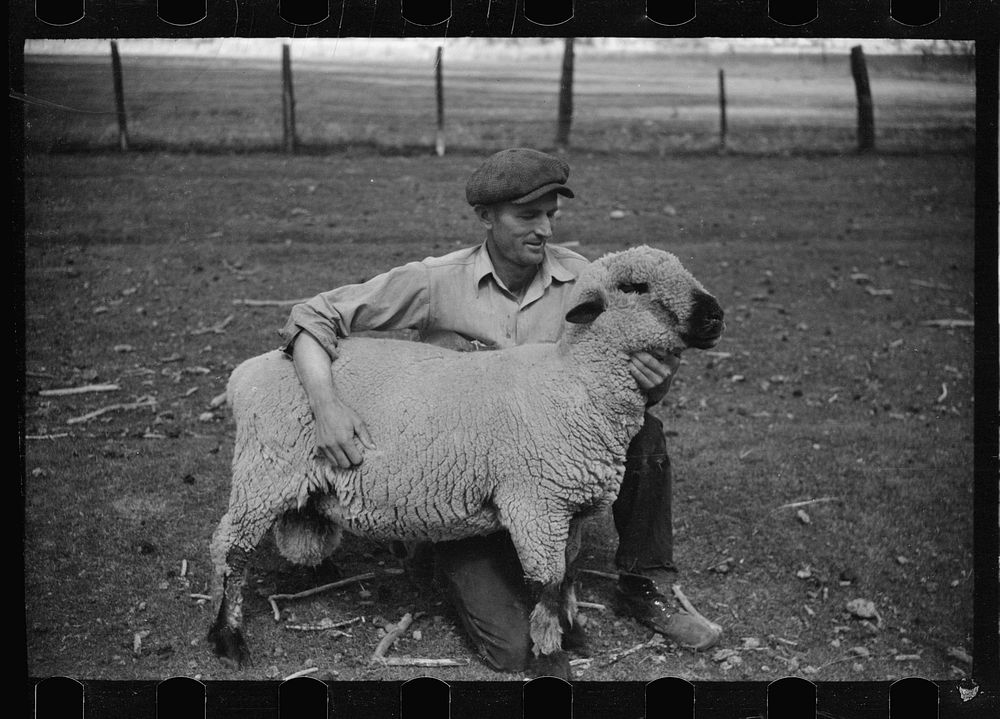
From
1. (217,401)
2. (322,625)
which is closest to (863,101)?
(217,401)

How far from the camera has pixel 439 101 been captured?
677 centimetres

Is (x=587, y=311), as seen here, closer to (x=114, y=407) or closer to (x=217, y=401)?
(x=217, y=401)

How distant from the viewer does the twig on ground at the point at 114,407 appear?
6297 mm

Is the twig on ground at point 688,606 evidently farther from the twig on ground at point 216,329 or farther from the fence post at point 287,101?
the twig on ground at point 216,329

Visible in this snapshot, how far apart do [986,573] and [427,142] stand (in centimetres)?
496

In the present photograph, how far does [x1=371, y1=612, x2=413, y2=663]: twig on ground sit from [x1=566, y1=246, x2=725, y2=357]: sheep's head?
174cm

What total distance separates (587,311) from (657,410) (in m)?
2.89

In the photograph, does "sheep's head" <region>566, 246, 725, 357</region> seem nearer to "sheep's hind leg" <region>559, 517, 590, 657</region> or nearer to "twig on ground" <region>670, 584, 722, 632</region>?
"sheep's hind leg" <region>559, 517, 590, 657</region>

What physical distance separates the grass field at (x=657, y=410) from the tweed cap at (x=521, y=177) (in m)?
2.06

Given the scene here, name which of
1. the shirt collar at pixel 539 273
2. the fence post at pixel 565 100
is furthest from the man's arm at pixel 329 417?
the fence post at pixel 565 100

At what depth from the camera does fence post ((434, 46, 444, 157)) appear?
5.72 m

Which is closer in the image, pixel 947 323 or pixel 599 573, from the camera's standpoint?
pixel 599 573

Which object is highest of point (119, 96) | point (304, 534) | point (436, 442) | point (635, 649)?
point (119, 96)
